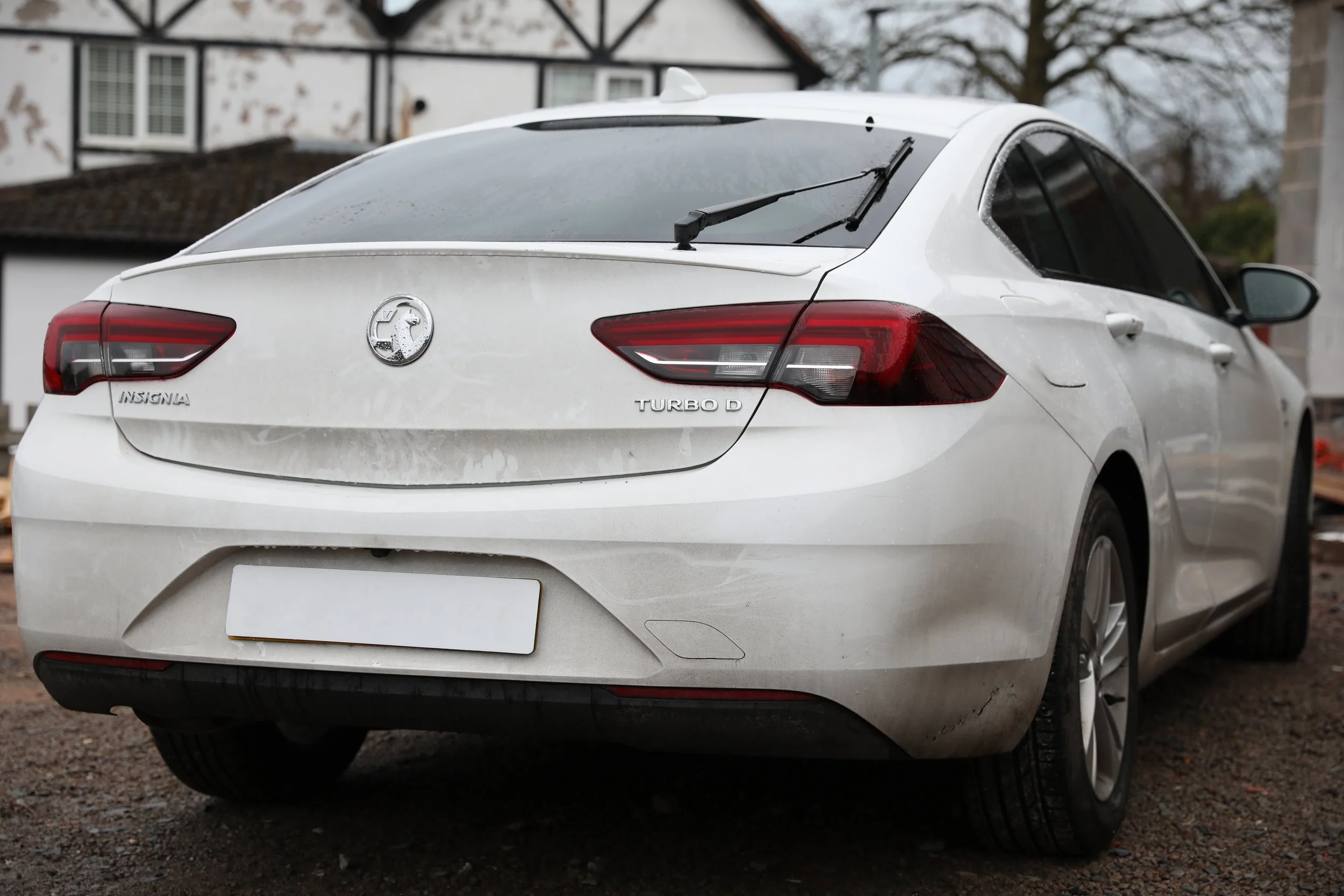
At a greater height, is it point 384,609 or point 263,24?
point 263,24

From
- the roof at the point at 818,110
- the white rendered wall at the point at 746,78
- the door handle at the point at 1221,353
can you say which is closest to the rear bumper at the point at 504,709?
the roof at the point at 818,110

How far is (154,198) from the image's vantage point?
20.8 meters

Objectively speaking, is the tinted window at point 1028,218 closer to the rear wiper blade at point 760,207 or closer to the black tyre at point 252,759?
the rear wiper blade at point 760,207

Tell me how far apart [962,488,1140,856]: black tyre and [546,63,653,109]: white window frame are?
20.3m

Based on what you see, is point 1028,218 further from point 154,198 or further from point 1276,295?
point 154,198

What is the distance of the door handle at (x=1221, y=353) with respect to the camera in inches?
153

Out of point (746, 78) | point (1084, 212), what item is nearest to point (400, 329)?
point (1084, 212)

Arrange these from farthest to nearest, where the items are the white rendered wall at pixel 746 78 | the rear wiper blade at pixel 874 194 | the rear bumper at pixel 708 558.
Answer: the white rendered wall at pixel 746 78, the rear wiper blade at pixel 874 194, the rear bumper at pixel 708 558

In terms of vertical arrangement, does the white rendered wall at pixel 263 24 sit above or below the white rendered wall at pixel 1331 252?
above

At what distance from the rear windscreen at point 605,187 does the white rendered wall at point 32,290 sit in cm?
1928

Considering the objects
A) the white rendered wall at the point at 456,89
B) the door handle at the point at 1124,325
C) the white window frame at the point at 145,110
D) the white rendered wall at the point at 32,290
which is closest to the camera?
the door handle at the point at 1124,325

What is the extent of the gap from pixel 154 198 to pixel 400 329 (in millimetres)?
19893

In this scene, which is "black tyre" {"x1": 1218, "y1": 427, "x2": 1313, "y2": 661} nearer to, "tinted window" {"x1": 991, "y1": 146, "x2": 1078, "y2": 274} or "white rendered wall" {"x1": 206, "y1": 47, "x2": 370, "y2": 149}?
"tinted window" {"x1": 991, "y1": 146, "x2": 1078, "y2": 274}


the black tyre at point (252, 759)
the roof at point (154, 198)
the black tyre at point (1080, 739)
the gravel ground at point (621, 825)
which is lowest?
the gravel ground at point (621, 825)
